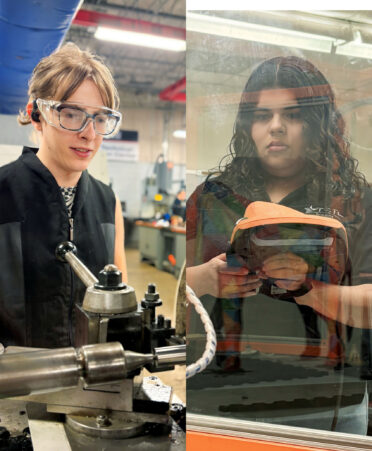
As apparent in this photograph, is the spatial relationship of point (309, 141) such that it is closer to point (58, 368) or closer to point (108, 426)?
point (58, 368)

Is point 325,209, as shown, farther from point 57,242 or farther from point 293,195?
point 57,242

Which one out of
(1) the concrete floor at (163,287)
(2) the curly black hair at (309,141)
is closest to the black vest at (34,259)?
(2) the curly black hair at (309,141)

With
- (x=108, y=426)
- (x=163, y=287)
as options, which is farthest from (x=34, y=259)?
(x=163, y=287)

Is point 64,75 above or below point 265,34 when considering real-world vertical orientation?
above

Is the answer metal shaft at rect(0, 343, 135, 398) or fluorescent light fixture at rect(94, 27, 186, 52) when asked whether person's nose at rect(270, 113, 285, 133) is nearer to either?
metal shaft at rect(0, 343, 135, 398)

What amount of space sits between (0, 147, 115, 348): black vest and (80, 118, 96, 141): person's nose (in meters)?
0.14

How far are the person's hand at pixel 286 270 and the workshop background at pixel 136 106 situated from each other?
2.55 feet

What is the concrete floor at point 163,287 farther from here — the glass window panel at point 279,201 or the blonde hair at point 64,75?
the glass window panel at point 279,201

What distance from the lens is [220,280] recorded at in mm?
580

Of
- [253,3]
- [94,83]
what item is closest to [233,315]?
[253,3]

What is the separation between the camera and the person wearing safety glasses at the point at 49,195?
3.49ft

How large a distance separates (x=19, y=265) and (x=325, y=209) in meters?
0.85

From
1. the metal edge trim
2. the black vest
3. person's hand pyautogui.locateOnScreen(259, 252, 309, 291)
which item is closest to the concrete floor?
the black vest

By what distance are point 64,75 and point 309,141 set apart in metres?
0.77
